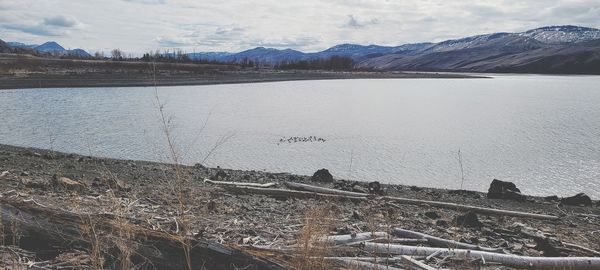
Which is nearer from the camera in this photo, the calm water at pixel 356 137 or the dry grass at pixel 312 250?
the dry grass at pixel 312 250

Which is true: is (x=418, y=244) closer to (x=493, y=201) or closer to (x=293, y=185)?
(x=293, y=185)

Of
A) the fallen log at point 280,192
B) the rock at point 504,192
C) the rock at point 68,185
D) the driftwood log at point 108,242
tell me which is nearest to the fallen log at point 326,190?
the fallen log at point 280,192

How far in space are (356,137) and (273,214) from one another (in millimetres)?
13487

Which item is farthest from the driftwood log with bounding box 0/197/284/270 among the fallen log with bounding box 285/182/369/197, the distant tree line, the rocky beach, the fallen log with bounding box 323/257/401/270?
the distant tree line

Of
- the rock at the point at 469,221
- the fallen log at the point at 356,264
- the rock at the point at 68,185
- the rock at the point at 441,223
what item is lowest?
the rock at the point at 441,223

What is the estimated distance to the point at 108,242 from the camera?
406 cm

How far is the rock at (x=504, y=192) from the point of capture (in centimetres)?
1037

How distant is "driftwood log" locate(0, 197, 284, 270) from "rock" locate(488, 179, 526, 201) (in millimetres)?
8169

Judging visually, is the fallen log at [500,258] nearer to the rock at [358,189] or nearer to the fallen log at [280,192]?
the fallen log at [280,192]

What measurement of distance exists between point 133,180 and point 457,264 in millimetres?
7512

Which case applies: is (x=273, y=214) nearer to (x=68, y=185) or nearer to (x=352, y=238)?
(x=352, y=238)

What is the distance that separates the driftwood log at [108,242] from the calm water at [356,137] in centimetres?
403

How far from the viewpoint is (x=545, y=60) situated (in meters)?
158

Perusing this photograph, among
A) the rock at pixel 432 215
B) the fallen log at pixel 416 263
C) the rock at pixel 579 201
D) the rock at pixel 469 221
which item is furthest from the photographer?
the rock at pixel 579 201
